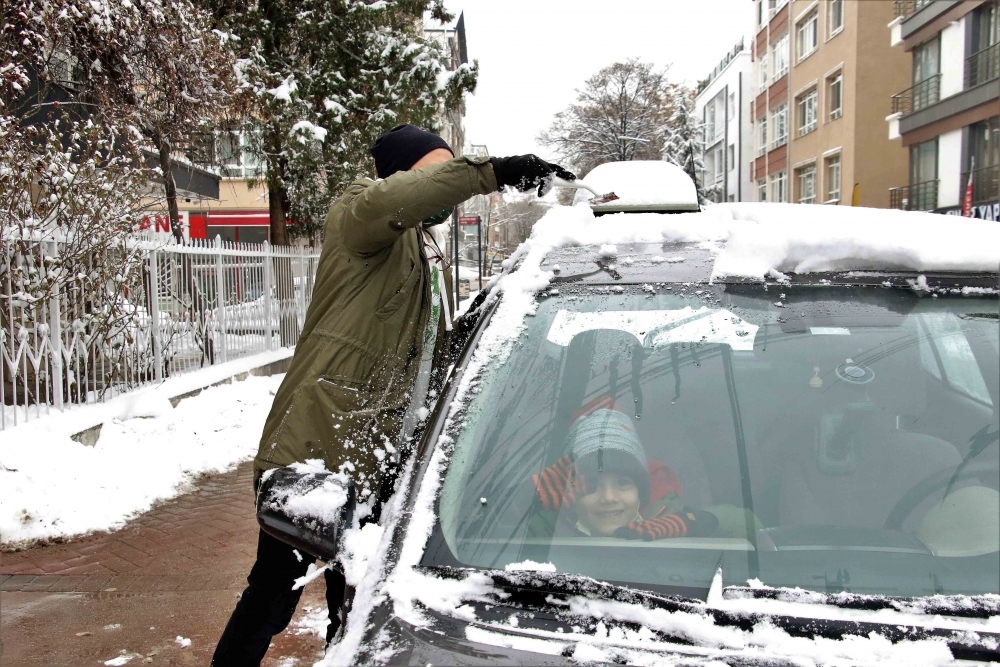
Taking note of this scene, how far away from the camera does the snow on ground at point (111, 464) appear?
4590mm

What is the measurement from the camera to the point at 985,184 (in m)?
A: 21.1

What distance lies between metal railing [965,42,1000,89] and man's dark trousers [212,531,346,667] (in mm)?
24019

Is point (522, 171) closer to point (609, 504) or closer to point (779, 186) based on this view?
point (609, 504)

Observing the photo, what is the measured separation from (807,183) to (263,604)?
124 ft

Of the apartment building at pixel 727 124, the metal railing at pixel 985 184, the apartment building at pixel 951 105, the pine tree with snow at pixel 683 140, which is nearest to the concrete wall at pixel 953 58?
the apartment building at pixel 951 105

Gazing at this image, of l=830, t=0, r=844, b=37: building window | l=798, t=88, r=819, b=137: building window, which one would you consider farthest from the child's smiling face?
l=798, t=88, r=819, b=137: building window

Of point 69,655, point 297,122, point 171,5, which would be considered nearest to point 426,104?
point 297,122

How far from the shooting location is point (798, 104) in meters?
36.2

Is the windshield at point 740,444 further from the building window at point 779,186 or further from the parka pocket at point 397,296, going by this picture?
the building window at point 779,186

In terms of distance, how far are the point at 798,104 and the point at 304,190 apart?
104 feet

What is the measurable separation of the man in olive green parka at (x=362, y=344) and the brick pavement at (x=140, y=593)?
3.70 ft

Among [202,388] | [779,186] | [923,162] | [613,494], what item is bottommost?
[202,388]

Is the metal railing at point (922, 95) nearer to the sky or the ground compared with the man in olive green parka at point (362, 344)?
nearer to the sky

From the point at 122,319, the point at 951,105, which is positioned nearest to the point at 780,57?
the point at 951,105
